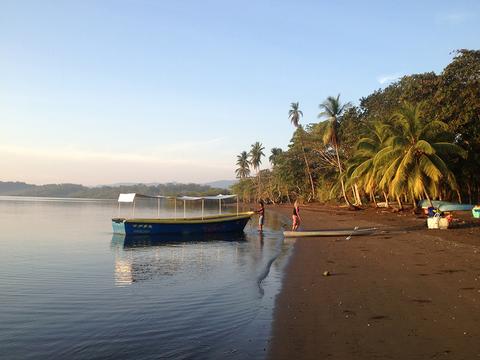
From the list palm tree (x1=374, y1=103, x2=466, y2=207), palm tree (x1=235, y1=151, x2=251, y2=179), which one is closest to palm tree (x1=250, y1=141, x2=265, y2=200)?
palm tree (x1=235, y1=151, x2=251, y2=179)

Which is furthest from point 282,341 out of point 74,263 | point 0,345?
point 74,263

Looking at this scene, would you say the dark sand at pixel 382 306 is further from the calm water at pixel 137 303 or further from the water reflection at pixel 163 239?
the water reflection at pixel 163 239

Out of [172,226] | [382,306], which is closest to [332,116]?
[172,226]

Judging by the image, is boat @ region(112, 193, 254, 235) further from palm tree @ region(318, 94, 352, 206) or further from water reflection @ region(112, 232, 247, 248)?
palm tree @ region(318, 94, 352, 206)

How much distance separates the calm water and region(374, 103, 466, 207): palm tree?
45.7 feet

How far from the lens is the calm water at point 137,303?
6.16 metres

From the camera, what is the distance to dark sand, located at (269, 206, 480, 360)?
17.9 ft

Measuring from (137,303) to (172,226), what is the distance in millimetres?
16768

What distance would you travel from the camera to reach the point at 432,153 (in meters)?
26.1

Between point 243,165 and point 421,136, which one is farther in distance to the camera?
point 243,165

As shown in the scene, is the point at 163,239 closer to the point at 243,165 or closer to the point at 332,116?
the point at 332,116

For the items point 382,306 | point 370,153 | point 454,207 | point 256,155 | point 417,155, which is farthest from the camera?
point 256,155

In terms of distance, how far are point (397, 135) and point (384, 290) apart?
22.6m

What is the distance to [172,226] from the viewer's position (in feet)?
84.0
